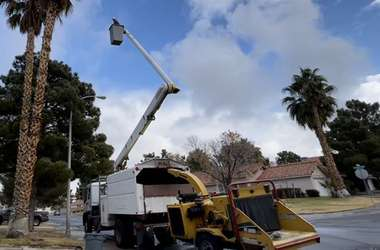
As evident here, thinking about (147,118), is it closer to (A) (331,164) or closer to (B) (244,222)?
(B) (244,222)

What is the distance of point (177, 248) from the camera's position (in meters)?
12.7

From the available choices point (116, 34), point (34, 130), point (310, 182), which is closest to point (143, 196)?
point (34, 130)

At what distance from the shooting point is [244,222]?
8.26 m

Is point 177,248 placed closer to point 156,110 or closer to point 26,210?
point 156,110

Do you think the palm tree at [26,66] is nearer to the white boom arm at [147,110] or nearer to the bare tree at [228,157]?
the white boom arm at [147,110]

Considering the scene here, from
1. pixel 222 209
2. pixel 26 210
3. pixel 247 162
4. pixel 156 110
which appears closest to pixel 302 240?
pixel 222 209

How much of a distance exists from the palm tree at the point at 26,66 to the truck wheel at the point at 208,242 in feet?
32.0

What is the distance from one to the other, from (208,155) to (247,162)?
5.67 m

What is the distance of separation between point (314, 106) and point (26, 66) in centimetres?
3322

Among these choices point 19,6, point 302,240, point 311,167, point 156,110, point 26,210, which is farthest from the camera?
point 311,167

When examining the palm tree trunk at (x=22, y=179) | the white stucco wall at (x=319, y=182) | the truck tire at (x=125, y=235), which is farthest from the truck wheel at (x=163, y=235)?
the white stucco wall at (x=319, y=182)

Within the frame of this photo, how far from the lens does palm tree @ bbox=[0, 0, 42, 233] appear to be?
15805 mm

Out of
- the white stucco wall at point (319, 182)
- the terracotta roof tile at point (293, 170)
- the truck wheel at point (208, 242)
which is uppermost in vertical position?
the terracotta roof tile at point (293, 170)

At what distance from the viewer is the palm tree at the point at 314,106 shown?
41.0m
